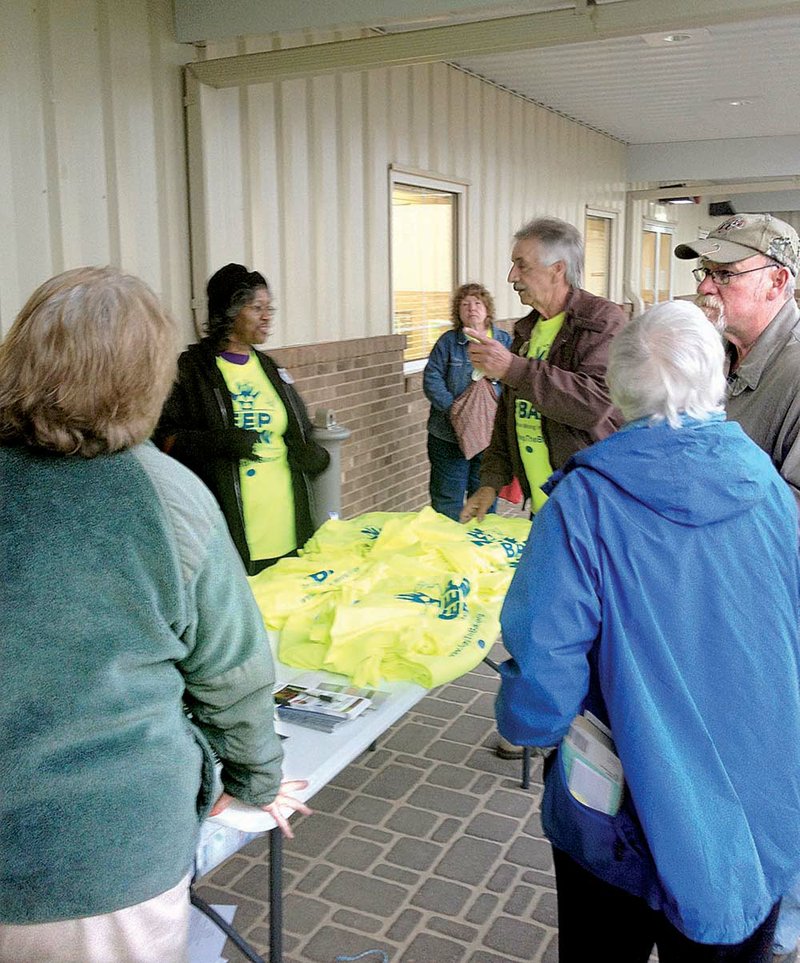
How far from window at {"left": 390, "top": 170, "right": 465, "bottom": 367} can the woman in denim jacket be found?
104 cm

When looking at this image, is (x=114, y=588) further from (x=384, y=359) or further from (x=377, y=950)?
(x=384, y=359)

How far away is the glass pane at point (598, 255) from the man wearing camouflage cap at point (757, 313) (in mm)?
9620

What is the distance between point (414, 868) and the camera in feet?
9.82

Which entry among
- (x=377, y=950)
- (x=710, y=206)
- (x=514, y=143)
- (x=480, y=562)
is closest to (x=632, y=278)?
(x=514, y=143)

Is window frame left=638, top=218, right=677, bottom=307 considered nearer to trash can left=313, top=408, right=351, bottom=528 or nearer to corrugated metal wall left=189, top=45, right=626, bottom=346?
corrugated metal wall left=189, top=45, right=626, bottom=346

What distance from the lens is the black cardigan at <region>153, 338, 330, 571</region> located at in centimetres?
346

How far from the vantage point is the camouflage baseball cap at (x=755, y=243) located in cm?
243

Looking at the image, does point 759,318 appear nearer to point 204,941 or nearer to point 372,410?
point 204,941

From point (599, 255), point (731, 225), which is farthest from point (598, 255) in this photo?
point (731, 225)

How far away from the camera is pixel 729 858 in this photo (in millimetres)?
1535

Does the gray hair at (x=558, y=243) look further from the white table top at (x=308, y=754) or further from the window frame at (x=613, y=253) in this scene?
the window frame at (x=613, y=253)

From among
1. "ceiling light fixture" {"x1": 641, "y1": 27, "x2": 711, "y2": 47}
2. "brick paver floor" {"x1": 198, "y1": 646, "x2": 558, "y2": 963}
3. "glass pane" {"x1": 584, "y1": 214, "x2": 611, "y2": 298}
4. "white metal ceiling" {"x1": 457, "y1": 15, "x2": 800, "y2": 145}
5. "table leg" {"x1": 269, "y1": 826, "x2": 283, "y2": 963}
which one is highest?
"white metal ceiling" {"x1": 457, "y1": 15, "x2": 800, "y2": 145}

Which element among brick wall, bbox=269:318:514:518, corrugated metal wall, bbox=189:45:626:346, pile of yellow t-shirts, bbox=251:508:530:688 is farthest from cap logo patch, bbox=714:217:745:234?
brick wall, bbox=269:318:514:518

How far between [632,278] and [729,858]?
12.4 meters
